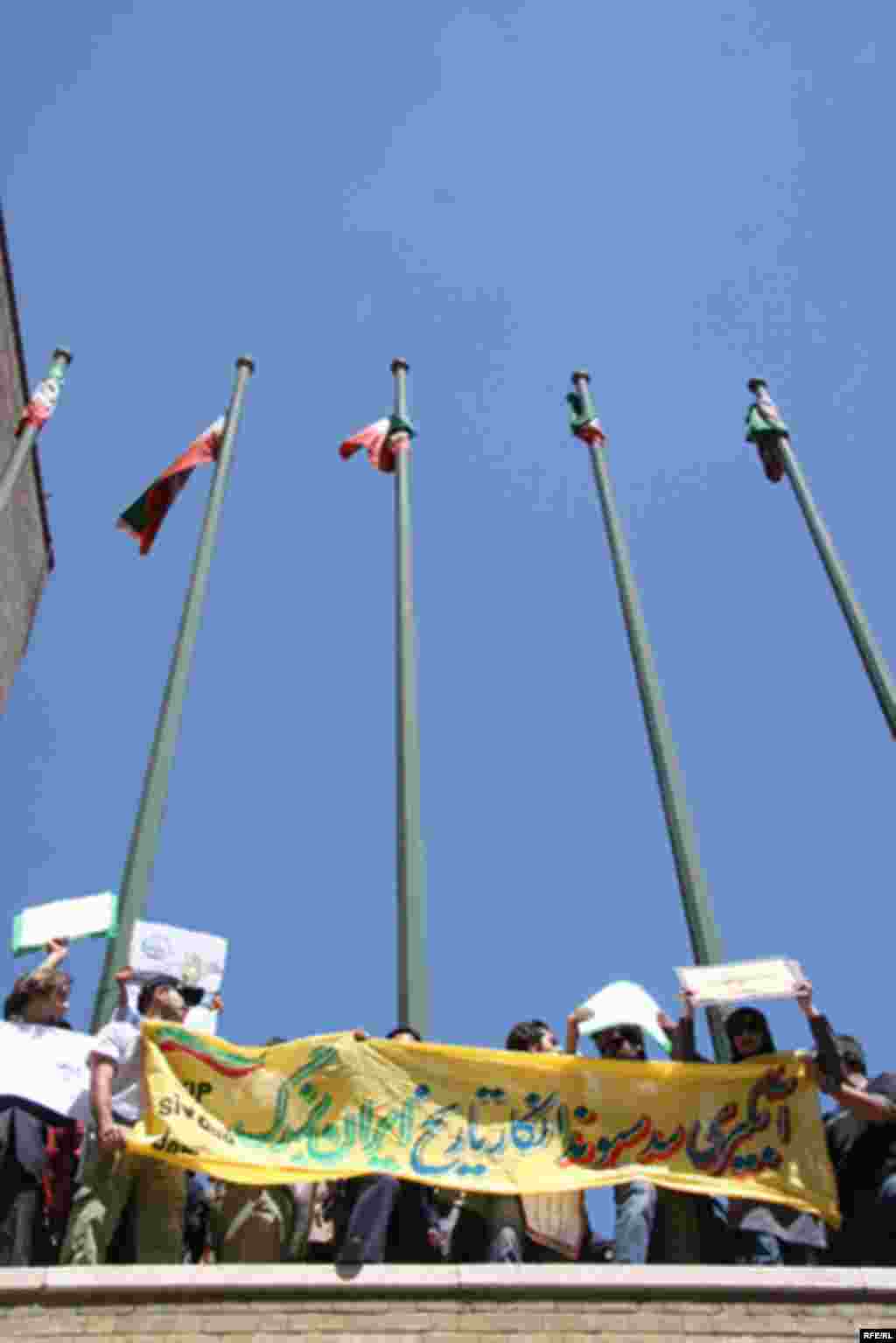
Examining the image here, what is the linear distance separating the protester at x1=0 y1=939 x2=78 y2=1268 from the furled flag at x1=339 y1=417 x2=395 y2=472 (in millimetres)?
9491

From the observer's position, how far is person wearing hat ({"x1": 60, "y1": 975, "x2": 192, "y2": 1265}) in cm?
695

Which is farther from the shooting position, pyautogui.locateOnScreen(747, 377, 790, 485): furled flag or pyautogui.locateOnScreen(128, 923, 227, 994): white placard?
pyautogui.locateOnScreen(747, 377, 790, 485): furled flag

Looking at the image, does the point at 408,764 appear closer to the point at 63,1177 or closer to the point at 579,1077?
the point at 579,1077

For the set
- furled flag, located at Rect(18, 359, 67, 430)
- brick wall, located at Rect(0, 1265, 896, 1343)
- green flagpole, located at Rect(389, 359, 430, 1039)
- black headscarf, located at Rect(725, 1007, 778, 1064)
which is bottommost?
brick wall, located at Rect(0, 1265, 896, 1343)

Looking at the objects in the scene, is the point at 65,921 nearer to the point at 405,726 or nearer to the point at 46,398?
the point at 405,726

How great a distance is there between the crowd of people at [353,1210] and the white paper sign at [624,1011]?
936 millimetres

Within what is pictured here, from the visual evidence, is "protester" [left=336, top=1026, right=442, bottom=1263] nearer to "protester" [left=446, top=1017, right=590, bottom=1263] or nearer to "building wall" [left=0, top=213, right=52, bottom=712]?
"protester" [left=446, top=1017, right=590, bottom=1263]

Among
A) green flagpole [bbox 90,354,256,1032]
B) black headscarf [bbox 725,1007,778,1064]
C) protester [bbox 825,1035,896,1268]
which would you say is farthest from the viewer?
green flagpole [bbox 90,354,256,1032]

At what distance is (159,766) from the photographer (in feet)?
36.2

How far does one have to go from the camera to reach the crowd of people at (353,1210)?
7.02 meters

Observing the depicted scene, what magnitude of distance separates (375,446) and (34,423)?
3.53 m

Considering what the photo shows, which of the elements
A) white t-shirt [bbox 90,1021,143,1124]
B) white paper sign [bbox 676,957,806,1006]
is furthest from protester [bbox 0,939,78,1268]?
white paper sign [bbox 676,957,806,1006]

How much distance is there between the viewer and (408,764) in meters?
11.6

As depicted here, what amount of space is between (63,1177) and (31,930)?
1.84 meters
